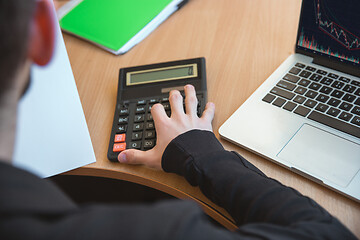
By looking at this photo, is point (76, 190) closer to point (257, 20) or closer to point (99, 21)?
point (99, 21)

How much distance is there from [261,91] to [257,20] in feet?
0.87

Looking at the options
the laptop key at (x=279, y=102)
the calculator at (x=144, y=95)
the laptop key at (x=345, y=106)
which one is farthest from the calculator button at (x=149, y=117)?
the laptop key at (x=345, y=106)

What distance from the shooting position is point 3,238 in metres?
0.30

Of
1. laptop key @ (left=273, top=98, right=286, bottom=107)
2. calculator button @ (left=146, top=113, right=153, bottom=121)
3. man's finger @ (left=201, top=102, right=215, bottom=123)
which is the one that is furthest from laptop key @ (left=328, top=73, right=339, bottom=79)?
calculator button @ (left=146, top=113, right=153, bottom=121)

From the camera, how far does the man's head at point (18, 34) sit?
29 centimetres

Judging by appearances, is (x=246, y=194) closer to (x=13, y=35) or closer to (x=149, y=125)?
(x=149, y=125)

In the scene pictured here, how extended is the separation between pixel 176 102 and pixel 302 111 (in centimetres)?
22

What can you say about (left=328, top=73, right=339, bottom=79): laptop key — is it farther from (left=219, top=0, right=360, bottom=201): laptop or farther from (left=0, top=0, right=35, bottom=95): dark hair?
(left=0, top=0, right=35, bottom=95): dark hair

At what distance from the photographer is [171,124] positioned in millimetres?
630

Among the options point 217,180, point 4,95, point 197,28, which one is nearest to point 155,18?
point 197,28

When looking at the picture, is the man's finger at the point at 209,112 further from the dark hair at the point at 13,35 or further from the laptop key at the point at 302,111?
the dark hair at the point at 13,35

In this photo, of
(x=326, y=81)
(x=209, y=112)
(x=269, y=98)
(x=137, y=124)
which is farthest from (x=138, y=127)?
(x=326, y=81)

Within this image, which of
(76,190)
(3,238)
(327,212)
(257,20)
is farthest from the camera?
(76,190)

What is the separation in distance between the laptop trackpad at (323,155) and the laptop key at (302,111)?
3cm
